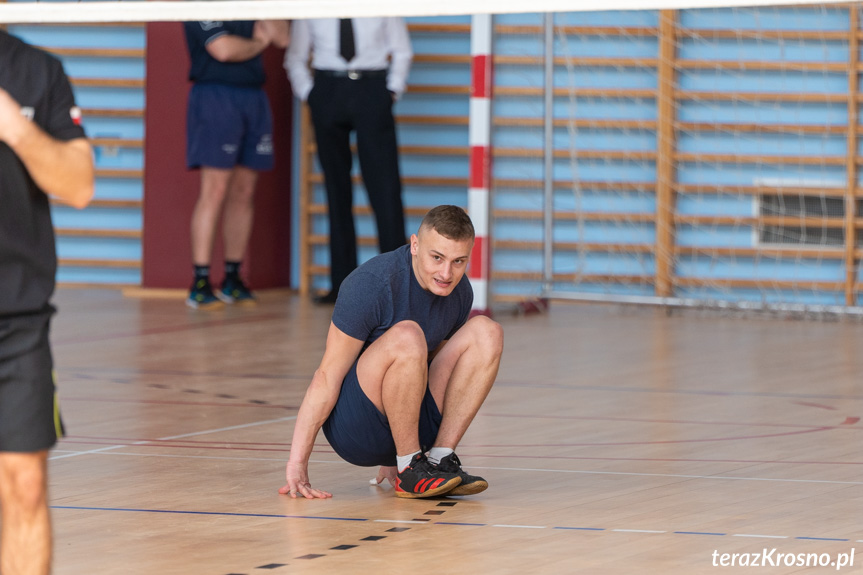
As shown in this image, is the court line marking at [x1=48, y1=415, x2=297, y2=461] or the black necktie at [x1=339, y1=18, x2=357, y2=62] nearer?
the court line marking at [x1=48, y1=415, x2=297, y2=461]

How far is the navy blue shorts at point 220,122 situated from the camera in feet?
25.7

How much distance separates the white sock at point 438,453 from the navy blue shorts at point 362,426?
61 millimetres

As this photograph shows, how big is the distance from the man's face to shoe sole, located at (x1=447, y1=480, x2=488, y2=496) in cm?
46

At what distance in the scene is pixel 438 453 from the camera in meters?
3.39

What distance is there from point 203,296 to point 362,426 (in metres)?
4.77

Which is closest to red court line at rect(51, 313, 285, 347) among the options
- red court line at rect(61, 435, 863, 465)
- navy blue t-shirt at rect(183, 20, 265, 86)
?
navy blue t-shirt at rect(183, 20, 265, 86)

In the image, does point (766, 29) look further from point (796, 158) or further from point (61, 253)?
point (61, 253)

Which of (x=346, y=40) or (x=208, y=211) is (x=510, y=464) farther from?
(x=346, y=40)

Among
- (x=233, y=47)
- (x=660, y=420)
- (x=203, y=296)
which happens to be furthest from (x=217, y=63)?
(x=660, y=420)

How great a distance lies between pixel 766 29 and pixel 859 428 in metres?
4.62

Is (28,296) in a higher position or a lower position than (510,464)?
higher

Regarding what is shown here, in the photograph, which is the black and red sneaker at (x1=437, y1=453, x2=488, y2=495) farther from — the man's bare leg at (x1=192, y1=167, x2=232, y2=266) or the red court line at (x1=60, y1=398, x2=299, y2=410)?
the man's bare leg at (x1=192, y1=167, x2=232, y2=266)

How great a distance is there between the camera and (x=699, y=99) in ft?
28.3

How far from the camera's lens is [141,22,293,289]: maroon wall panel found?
866cm
